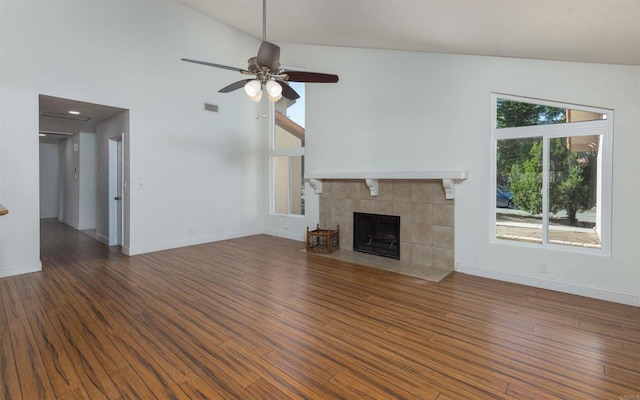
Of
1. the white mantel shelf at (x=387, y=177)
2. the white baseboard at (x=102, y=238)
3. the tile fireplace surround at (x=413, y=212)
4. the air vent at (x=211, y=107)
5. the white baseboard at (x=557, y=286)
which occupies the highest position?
the air vent at (x=211, y=107)

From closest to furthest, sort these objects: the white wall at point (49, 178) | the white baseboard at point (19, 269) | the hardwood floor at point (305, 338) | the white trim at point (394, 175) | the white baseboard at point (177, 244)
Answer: the hardwood floor at point (305, 338), the white baseboard at point (19, 269), the white trim at point (394, 175), the white baseboard at point (177, 244), the white wall at point (49, 178)

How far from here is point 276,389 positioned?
1.83m

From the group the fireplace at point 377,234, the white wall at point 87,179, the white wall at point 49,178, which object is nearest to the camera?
the fireplace at point 377,234

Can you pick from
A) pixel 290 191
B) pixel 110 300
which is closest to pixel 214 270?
pixel 110 300

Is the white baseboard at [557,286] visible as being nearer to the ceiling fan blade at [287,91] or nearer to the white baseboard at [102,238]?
the ceiling fan blade at [287,91]

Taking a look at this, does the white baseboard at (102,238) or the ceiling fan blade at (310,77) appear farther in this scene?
the white baseboard at (102,238)

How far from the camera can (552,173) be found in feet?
11.7

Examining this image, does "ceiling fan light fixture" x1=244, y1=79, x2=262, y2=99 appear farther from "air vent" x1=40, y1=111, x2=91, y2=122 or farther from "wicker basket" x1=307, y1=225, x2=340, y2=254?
"air vent" x1=40, y1=111, x2=91, y2=122

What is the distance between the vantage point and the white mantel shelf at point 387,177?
4067 millimetres

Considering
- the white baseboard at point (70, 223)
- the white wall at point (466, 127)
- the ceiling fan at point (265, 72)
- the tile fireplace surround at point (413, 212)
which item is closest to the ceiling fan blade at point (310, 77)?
the ceiling fan at point (265, 72)

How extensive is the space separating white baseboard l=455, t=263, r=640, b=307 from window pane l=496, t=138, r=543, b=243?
1.56 ft

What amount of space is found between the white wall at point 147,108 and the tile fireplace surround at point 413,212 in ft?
8.57

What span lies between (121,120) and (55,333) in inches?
157

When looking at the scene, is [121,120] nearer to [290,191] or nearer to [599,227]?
[290,191]
